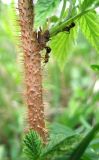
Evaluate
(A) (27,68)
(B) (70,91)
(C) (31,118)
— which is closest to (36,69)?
(A) (27,68)

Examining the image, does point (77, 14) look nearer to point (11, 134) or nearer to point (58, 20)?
point (58, 20)

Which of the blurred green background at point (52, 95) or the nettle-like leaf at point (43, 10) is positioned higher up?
the nettle-like leaf at point (43, 10)

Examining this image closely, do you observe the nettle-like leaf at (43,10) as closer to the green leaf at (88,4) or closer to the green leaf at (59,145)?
the green leaf at (88,4)

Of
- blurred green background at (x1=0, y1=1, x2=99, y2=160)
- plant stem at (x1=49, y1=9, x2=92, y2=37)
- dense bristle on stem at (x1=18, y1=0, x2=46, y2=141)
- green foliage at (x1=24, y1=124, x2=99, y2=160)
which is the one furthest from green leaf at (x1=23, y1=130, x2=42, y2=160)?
blurred green background at (x1=0, y1=1, x2=99, y2=160)

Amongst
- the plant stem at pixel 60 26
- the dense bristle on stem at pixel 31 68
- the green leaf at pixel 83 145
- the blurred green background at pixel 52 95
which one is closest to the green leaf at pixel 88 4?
the plant stem at pixel 60 26

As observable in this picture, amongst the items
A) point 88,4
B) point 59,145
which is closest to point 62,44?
point 88,4

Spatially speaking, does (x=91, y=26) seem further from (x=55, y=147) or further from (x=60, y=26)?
(x=55, y=147)
